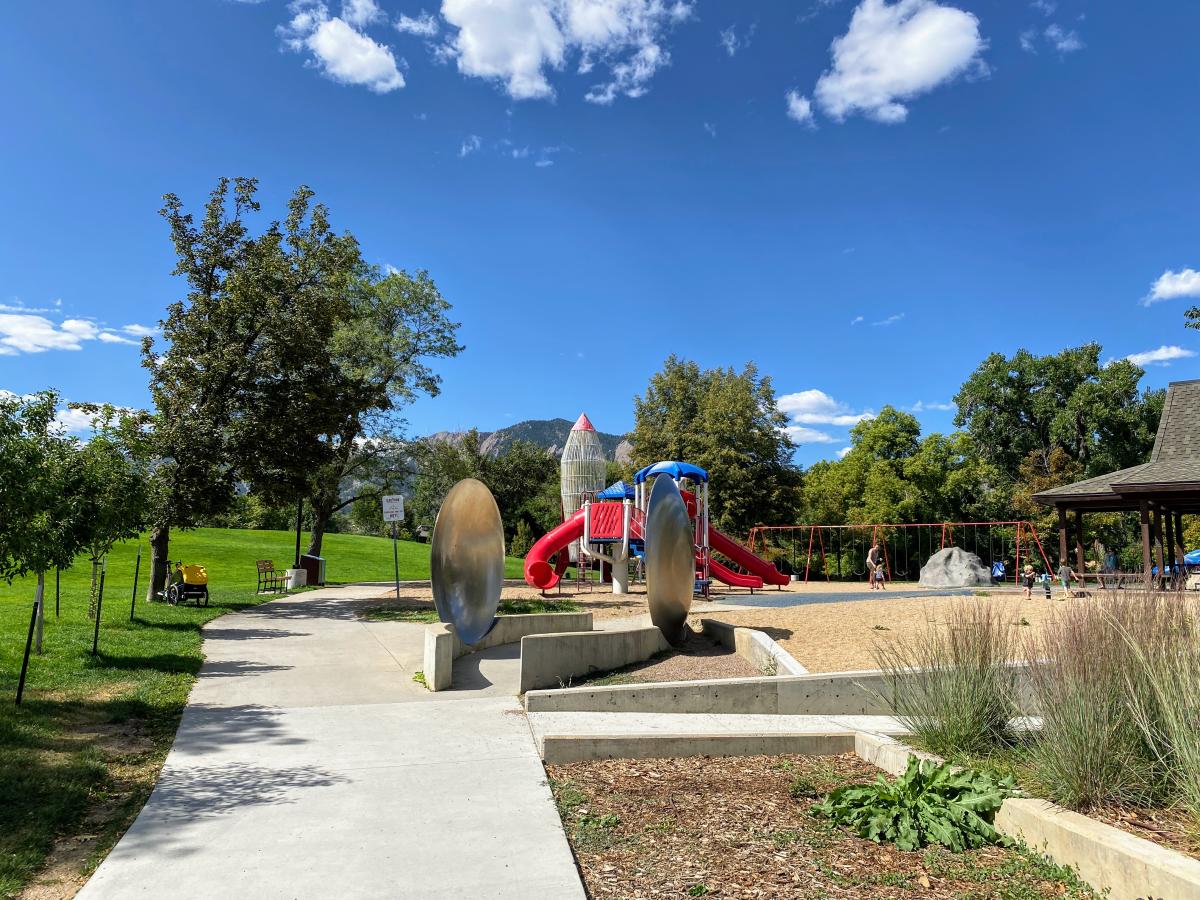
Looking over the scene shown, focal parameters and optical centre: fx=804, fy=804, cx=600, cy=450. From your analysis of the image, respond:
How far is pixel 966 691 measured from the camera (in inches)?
233

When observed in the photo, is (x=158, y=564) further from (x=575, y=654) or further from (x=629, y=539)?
(x=575, y=654)

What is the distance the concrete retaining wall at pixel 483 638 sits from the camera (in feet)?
31.0

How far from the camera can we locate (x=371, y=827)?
4.93m

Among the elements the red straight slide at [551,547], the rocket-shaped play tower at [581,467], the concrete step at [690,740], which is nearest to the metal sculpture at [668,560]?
the concrete step at [690,740]

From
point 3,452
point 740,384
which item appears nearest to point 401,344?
point 740,384

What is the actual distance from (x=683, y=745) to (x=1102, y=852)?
122 inches

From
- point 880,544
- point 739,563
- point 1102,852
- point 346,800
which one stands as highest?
point 880,544


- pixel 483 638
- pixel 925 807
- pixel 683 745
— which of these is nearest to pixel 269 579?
pixel 483 638

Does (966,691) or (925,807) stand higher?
(966,691)

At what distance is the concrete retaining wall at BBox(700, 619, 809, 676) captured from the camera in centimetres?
935

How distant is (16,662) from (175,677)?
2.09 metres

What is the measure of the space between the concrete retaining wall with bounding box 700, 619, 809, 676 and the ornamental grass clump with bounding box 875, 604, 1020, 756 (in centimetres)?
257

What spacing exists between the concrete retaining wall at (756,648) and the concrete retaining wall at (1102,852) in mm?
4321

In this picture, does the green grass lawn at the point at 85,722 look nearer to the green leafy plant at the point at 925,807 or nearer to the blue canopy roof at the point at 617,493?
the green leafy plant at the point at 925,807
